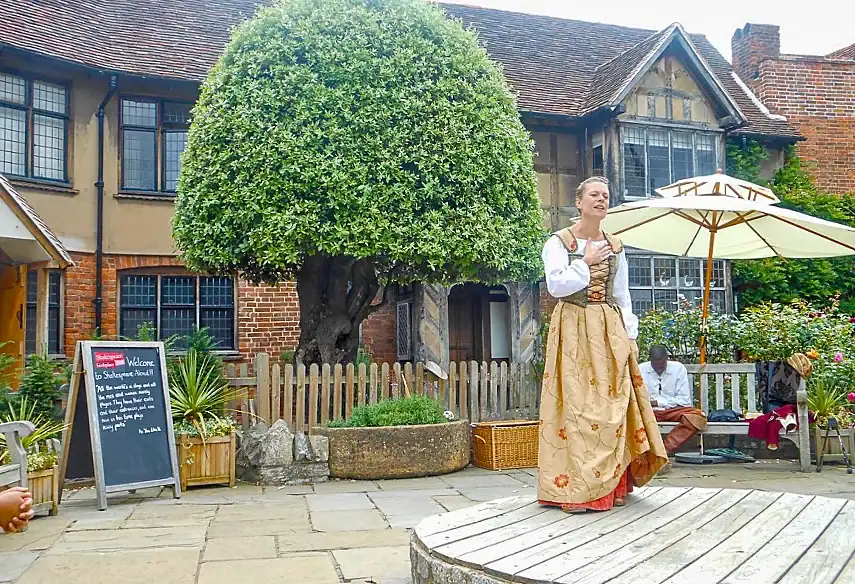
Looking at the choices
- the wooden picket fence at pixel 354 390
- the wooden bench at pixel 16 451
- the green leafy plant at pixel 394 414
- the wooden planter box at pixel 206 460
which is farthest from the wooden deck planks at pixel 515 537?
the wooden picket fence at pixel 354 390

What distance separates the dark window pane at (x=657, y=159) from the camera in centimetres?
1666

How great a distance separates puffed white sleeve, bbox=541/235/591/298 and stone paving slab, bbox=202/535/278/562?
2329 millimetres

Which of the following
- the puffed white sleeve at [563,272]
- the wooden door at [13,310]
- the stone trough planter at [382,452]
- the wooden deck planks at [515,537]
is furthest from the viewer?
the wooden door at [13,310]

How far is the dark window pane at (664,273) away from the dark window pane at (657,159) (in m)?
1.44

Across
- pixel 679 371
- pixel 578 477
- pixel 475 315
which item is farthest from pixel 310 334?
pixel 475 315

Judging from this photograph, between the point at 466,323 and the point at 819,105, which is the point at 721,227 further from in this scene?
the point at 819,105

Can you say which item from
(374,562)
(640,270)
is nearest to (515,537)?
(374,562)

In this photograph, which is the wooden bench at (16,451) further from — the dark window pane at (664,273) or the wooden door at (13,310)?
the dark window pane at (664,273)

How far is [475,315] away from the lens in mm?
17203

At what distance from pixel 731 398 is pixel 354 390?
14.2 ft

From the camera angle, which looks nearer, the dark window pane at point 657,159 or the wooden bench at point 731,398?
the wooden bench at point 731,398

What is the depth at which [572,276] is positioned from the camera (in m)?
4.57

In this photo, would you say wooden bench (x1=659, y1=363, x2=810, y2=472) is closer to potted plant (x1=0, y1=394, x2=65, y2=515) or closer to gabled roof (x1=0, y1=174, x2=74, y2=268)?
potted plant (x1=0, y1=394, x2=65, y2=515)

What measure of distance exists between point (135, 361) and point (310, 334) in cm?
283
